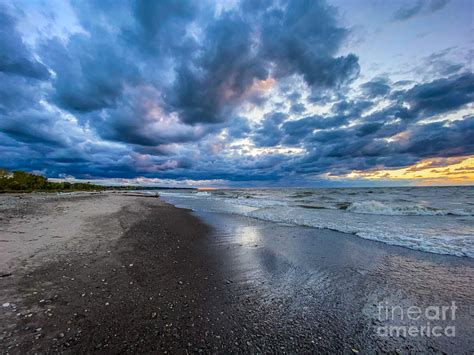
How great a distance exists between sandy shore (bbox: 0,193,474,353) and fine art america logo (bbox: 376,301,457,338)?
0.52 ft

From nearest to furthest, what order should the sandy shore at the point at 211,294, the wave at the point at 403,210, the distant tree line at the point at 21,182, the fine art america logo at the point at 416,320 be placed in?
the sandy shore at the point at 211,294 < the fine art america logo at the point at 416,320 < the wave at the point at 403,210 < the distant tree line at the point at 21,182

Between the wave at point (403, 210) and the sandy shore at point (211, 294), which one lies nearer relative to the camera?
the sandy shore at point (211, 294)

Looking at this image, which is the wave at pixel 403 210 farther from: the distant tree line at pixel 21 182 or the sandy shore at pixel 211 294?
the distant tree line at pixel 21 182

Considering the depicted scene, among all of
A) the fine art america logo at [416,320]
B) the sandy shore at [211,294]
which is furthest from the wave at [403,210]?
the fine art america logo at [416,320]

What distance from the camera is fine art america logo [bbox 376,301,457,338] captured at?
155 inches

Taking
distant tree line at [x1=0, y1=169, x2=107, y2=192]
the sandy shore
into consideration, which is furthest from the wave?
distant tree line at [x1=0, y1=169, x2=107, y2=192]

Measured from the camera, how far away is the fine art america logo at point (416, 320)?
3.93 metres

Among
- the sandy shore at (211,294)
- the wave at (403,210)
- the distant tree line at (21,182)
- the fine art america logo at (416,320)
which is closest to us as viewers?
the sandy shore at (211,294)

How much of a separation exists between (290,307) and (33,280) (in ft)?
21.0

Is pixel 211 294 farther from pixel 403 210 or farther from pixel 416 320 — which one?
pixel 403 210

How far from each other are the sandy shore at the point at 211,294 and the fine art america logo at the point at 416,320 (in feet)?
0.52

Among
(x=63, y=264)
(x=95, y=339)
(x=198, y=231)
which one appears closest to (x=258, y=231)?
(x=198, y=231)

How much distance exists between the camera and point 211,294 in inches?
202

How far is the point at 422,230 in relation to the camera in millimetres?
12938
